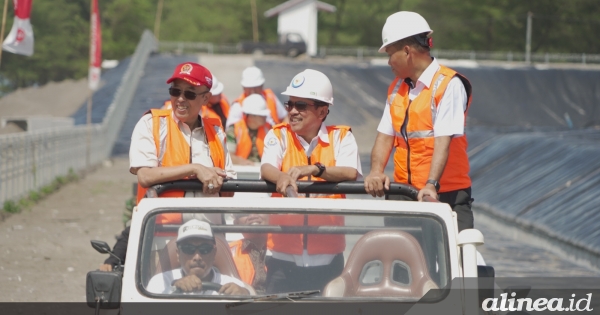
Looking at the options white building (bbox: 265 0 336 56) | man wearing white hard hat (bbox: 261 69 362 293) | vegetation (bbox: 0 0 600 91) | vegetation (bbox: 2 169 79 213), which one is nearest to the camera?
man wearing white hard hat (bbox: 261 69 362 293)

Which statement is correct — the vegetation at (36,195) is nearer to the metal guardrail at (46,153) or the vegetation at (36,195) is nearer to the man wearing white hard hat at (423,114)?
the metal guardrail at (46,153)

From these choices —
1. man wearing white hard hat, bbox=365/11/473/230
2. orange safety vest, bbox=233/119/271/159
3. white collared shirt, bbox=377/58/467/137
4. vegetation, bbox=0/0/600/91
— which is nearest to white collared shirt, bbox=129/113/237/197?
man wearing white hard hat, bbox=365/11/473/230

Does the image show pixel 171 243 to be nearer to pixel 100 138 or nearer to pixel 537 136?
pixel 537 136

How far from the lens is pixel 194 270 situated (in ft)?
13.6

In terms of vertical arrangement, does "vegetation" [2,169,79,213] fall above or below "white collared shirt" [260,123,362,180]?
below

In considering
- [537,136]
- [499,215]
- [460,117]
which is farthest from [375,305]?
[537,136]

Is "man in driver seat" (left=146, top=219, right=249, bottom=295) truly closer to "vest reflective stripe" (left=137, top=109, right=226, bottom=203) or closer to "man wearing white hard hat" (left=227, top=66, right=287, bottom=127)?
"vest reflective stripe" (left=137, top=109, right=226, bottom=203)

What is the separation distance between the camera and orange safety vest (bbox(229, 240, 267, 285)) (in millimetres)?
4195

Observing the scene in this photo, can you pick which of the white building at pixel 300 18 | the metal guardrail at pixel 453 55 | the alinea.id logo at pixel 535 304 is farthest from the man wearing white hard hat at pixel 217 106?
the white building at pixel 300 18

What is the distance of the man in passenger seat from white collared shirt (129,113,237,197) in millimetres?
752

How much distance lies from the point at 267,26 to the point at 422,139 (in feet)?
309

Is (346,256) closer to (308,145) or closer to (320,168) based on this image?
(320,168)

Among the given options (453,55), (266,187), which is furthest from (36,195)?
(453,55)

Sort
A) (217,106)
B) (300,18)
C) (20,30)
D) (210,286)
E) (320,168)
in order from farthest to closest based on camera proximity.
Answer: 1. (300,18)
2. (20,30)
3. (217,106)
4. (320,168)
5. (210,286)
